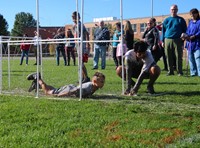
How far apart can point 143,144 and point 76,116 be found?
1.73m

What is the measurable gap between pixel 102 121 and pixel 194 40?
793 centimetres

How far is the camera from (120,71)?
901cm

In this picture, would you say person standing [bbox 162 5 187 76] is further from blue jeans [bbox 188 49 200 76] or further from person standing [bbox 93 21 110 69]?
person standing [bbox 93 21 110 69]

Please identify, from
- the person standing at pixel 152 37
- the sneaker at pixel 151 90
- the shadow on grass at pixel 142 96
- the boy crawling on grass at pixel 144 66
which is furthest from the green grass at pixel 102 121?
the person standing at pixel 152 37

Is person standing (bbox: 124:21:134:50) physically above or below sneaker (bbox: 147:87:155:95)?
above

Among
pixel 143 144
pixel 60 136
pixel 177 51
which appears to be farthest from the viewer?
pixel 177 51

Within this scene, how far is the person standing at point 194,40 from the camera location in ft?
41.5

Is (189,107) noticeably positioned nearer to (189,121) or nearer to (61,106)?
(189,121)

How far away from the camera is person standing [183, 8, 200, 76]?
→ 12641mm

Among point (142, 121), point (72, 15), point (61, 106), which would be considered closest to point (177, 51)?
point (72, 15)

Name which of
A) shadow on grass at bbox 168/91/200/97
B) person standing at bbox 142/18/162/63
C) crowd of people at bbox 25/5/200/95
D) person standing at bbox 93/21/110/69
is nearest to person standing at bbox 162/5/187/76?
crowd of people at bbox 25/5/200/95

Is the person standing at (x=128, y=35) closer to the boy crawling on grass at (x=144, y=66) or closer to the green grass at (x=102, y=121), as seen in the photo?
the boy crawling on grass at (x=144, y=66)

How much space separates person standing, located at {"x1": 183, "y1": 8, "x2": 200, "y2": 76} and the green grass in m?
4.63

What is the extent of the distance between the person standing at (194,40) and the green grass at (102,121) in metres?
4.63
